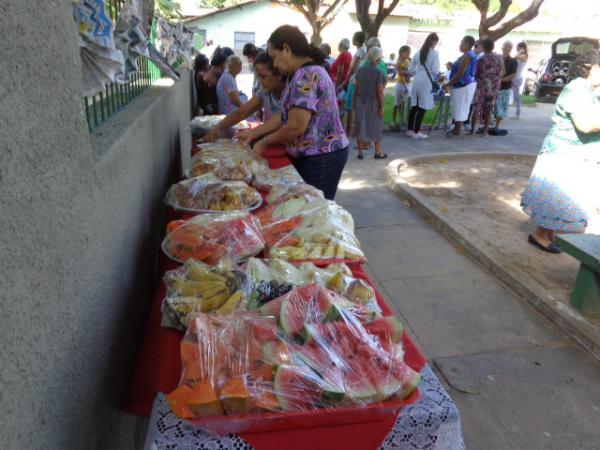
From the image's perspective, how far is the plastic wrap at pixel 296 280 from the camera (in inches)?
56.5

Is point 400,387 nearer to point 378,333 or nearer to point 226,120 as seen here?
point 378,333

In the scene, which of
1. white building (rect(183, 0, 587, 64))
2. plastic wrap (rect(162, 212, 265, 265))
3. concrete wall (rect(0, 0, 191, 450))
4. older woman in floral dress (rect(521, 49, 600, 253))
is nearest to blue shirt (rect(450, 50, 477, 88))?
older woman in floral dress (rect(521, 49, 600, 253))

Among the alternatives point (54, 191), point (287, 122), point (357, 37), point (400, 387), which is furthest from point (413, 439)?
point (357, 37)

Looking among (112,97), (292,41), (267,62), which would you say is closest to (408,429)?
(112,97)

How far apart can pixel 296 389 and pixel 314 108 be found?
2087 mm

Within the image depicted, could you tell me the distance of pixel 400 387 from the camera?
110cm

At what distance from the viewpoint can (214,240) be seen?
182 centimetres

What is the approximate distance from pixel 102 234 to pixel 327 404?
2.95ft

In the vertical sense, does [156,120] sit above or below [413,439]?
above

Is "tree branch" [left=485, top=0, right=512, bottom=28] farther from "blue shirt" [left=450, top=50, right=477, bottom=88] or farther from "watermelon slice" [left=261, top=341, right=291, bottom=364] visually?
"watermelon slice" [left=261, top=341, right=291, bottom=364]

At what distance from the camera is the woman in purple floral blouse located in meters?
2.78

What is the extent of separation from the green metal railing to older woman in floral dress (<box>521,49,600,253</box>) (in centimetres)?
336

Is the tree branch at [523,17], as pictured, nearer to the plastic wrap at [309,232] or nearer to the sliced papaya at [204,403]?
the plastic wrap at [309,232]

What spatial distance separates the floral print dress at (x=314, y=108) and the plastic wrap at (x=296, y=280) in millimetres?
1438
